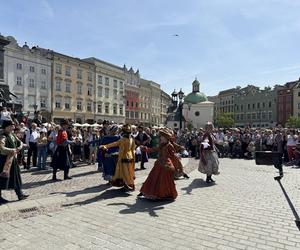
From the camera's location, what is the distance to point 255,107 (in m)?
91.1

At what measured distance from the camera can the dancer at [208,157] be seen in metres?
9.62

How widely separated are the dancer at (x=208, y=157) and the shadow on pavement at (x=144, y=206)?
295cm

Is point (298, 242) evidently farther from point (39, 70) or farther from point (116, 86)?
point (116, 86)

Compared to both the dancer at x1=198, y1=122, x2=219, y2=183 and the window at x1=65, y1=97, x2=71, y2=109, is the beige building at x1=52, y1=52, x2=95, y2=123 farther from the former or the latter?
the dancer at x1=198, y1=122, x2=219, y2=183

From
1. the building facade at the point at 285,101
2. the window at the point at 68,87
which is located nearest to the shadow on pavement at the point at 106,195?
the window at the point at 68,87

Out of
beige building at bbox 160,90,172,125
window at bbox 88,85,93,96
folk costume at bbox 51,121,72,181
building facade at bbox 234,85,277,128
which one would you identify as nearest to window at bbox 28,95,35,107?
window at bbox 88,85,93,96

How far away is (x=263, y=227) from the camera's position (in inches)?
206

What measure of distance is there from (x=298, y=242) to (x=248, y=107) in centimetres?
9365

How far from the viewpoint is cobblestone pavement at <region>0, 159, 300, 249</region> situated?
4.52m

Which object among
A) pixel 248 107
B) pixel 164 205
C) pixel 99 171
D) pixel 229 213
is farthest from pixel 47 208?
pixel 248 107

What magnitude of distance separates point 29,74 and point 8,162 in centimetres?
4230

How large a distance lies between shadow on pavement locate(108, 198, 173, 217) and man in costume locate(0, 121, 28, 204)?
2191 mm

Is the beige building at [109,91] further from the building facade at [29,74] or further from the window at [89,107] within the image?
the building facade at [29,74]

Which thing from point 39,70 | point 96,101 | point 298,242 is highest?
point 39,70
